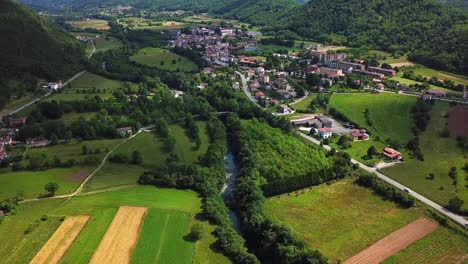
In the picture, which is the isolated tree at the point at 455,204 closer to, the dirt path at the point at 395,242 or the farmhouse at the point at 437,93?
the dirt path at the point at 395,242

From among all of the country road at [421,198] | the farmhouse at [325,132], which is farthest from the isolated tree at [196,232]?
the farmhouse at [325,132]

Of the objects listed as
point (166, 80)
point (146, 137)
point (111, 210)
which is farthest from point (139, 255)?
point (166, 80)

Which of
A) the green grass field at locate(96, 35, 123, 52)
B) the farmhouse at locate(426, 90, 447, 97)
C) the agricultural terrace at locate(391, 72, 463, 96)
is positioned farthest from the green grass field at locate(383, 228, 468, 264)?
the green grass field at locate(96, 35, 123, 52)

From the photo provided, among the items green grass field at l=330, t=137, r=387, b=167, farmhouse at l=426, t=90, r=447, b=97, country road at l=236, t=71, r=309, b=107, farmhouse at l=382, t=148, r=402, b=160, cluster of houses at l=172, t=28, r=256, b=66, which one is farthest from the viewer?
cluster of houses at l=172, t=28, r=256, b=66

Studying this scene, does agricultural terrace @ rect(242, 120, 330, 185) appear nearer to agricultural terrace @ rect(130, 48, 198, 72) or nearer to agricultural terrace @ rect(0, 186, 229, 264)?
agricultural terrace @ rect(0, 186, 229, 264)

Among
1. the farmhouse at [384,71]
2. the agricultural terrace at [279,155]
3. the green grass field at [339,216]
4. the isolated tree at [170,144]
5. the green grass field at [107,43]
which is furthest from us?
the green grass field at [107,43]

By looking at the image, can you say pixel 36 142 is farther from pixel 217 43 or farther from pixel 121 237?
pixel 217 43

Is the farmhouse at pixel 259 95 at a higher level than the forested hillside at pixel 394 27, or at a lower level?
lower
